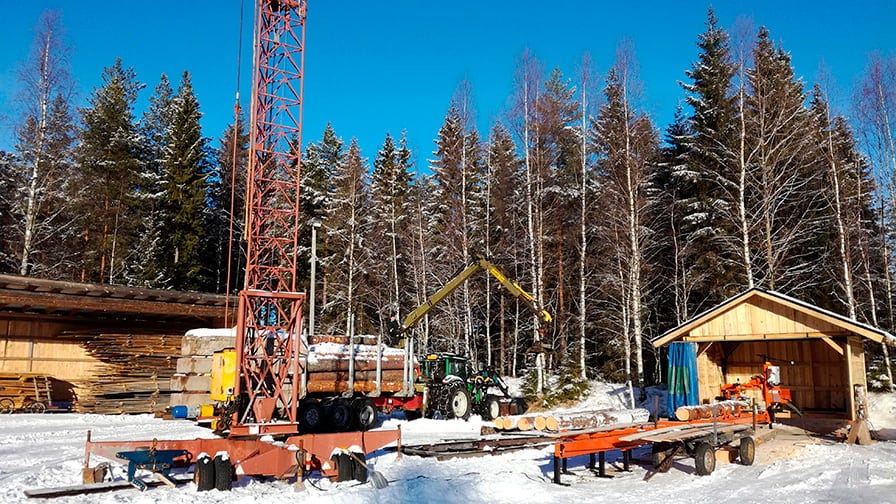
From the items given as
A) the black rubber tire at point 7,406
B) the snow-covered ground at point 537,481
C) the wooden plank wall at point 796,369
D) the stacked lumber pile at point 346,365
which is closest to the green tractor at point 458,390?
the stacked lumber pile at point 346,365

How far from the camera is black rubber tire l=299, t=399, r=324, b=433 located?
19.1 metres

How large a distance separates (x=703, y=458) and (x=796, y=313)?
790 centimetres

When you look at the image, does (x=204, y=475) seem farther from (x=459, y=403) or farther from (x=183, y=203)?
(x=183, y=203)

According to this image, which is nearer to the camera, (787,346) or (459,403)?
(787,346)

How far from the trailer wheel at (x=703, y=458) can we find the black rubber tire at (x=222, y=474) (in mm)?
8309

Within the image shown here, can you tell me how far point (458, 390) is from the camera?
22.5 meters

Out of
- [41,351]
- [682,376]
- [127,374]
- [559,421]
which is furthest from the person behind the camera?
[127,374]

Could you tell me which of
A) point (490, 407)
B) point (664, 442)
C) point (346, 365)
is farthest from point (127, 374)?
point (664, 442)

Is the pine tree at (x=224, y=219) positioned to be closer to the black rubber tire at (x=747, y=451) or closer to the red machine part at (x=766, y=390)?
the red machine part at (x=766, y=390)

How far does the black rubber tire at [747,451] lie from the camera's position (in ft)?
43.5

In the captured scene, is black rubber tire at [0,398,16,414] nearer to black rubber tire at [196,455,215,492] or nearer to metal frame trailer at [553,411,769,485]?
black rubber tire at [196,455,215,492]

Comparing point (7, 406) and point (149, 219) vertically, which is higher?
point (149, 219)

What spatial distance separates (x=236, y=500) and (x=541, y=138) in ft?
74.9

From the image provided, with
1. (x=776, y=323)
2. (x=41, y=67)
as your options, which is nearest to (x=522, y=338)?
(x=776, y=323)
